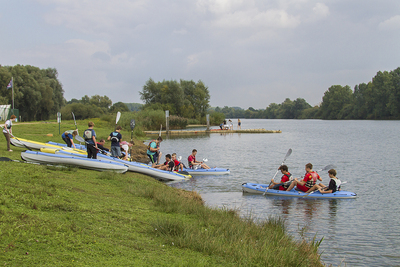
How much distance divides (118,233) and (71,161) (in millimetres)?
7777

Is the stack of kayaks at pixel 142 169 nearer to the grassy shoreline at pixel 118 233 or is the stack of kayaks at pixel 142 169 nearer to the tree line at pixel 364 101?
the grassy shoreline at pixel 118 233

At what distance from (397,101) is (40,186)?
106979 millimetres

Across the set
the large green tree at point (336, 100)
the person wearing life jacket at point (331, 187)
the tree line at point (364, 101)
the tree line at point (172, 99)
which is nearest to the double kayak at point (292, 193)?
the person wearing life jacket at point (331, 187)

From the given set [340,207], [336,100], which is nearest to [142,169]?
[340,207]

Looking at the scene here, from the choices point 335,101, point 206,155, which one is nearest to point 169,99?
point 206,155

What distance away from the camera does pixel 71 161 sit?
1273 cm

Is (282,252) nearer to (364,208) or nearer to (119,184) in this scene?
(119,184)

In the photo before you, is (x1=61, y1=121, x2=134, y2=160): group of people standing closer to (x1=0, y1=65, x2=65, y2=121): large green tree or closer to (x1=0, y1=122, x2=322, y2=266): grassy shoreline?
(x1=0, y1=122, x2=322, y2=266): grassy shoreline

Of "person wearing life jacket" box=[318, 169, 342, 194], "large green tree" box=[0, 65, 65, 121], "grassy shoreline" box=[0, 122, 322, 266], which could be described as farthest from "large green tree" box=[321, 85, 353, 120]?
"grassy shoreline" box=[0, 122, 322, 266]

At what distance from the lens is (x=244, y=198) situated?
13.3 metres

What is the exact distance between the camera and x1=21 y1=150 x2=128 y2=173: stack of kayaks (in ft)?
40.7

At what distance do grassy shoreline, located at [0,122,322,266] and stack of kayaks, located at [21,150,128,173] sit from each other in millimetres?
3990

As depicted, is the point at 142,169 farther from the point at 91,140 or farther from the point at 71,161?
the point at 71,161

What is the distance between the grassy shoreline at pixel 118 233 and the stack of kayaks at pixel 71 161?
3.99 m
